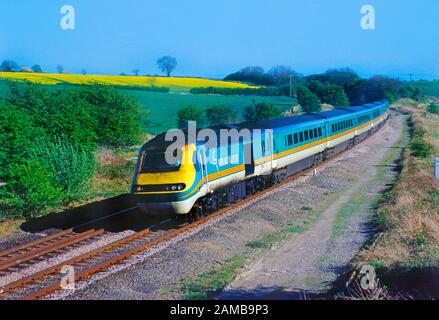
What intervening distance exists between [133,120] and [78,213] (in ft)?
55.3

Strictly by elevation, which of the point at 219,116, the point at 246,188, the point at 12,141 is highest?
the point at 12,141

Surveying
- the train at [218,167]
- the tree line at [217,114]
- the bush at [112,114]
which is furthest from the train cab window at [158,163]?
the tree line at [217,114]

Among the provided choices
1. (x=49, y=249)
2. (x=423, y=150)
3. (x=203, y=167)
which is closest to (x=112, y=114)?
(x=423, y=150)

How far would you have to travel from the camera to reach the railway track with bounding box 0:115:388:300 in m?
10.3

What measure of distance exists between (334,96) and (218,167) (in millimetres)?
69077

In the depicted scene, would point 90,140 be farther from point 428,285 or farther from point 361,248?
point 428,285

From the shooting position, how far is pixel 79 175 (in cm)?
1878

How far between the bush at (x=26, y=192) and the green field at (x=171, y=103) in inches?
1153

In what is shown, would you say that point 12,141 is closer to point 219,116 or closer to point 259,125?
point 259,125

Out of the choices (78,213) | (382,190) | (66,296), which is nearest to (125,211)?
(78,213)

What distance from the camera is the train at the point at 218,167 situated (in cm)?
1422

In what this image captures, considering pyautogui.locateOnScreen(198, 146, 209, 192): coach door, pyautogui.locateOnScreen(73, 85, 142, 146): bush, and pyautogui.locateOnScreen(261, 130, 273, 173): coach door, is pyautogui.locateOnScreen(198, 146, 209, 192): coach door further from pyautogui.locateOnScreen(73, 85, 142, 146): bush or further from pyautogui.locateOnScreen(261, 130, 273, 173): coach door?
pyautogui.locateOnScreen(73, 85, 142, 146): bush

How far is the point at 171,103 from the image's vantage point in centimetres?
6425

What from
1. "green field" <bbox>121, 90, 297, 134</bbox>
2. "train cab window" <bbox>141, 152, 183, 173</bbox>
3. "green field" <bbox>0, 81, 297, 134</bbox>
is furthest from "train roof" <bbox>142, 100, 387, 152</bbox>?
"green field" <bbox>0, 81, 297, 134</bbox>
